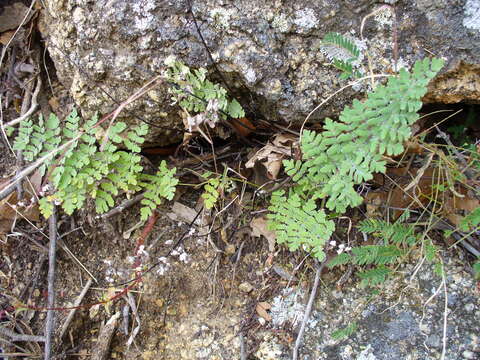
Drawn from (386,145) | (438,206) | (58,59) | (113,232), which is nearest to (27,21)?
(58,59)

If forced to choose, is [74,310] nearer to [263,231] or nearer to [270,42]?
[263,231]

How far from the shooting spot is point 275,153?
2527mm

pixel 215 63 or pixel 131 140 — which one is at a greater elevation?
pixel 215 63

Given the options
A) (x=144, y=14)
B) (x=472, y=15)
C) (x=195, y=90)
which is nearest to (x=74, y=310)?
(x=195, y=90)

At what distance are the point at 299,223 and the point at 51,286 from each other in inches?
61.4

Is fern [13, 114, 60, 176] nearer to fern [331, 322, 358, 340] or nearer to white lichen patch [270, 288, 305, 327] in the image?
white lichen patch [270, 288, 305, 327]

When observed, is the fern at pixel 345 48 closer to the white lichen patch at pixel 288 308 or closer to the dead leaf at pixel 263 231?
the dead leaf at pixel 263 231

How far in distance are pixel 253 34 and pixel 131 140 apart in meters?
0.91

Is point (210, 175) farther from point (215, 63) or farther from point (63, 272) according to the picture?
point (63, 272)

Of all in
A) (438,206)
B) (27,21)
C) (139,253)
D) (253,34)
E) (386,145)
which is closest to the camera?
(386,145)

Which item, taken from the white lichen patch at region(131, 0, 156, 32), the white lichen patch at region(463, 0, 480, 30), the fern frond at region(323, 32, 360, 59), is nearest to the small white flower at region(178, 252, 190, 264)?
the white lichen patch at region(131, 0, 156, 32)

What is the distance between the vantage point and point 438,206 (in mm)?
2482

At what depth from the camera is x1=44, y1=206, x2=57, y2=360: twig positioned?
8.43ft

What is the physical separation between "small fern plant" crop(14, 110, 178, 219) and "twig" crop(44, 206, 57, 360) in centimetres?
24
